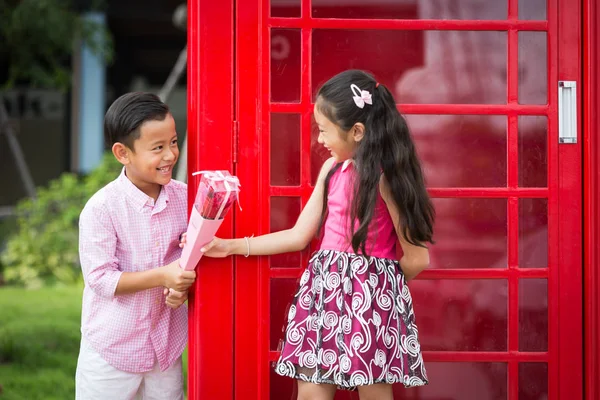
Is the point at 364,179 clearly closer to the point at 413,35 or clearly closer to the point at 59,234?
the point at 413,35

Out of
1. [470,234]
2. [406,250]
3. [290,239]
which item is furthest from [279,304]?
[470,234]

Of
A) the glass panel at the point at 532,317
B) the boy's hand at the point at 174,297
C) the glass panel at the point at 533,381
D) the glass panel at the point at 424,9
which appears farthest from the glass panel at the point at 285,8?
the glass panel at the point at 533,381

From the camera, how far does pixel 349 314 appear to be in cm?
228

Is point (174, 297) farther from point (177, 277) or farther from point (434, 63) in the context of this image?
point (434, 63)

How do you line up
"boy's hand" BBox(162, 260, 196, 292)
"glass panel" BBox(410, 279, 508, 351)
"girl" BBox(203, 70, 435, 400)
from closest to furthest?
"girl" BBox(203, 70, 435, 400) < "boy's hand" BBox(162, 260, 196, 292) < "glass panel" BBox(410, 279, 508, 351)

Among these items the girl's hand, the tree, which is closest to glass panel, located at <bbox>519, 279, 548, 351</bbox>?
the girl's hand

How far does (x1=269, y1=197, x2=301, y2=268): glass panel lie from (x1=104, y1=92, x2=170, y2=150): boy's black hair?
46 cm

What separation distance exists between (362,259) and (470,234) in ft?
1.62

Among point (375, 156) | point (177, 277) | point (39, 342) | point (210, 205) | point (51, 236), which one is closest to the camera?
point (210, 205)

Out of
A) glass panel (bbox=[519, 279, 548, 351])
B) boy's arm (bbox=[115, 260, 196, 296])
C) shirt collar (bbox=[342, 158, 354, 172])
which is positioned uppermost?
shirt collar (bbox=[342, 158, 354, 172])

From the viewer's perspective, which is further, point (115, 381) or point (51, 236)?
point (51, 236)

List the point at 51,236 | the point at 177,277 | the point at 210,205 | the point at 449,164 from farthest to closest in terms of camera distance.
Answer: the point at 51,236 → the point at 449,164 → the point at 177,277 → the point at 210,205

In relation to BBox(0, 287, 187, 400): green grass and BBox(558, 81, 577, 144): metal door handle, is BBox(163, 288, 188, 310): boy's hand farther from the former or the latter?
BBox(0, 287, 187, 400): green grass

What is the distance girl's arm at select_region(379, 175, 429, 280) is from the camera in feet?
7.66
